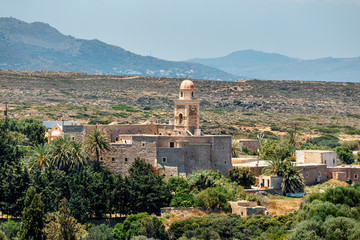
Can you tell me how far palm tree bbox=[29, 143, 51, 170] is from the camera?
55031 mm

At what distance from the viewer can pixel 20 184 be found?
5188 centimetres

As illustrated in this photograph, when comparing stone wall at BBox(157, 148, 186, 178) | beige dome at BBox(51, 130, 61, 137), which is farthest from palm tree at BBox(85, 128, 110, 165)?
beige dome at BBox(51, 130, 61, 137)

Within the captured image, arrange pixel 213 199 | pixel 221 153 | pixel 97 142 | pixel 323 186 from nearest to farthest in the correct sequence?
pixel 213 199 → pixel 97 142 → pixel 221 153 → pixel 323 186

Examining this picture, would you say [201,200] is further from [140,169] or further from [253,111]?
[253,111]

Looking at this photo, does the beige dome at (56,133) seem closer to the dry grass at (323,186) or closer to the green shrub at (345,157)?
the dry grass at (323,186)

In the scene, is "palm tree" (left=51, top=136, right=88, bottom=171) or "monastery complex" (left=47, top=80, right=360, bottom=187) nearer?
"palm tree" (left=51, top=136, right=88, bottom=171)

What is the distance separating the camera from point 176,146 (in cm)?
5750

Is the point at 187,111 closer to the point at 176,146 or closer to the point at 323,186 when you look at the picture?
the point at 176,146

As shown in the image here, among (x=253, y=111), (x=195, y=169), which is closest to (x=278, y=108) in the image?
(x=253, y=111)

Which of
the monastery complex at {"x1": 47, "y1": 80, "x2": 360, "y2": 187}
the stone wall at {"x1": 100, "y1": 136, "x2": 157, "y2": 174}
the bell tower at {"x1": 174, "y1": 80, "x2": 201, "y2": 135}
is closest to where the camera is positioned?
the stone wall at {"x1": 100, "y1": 136, "x2": 157, "y2": 174}

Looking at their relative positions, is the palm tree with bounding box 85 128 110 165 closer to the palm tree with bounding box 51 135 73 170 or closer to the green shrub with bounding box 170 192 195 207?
the palm tree with bounding box 51 135 73 170

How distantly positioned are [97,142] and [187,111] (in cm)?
922

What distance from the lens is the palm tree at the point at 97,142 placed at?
56156mm

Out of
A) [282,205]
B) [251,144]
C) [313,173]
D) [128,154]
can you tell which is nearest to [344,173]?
[313,173]
